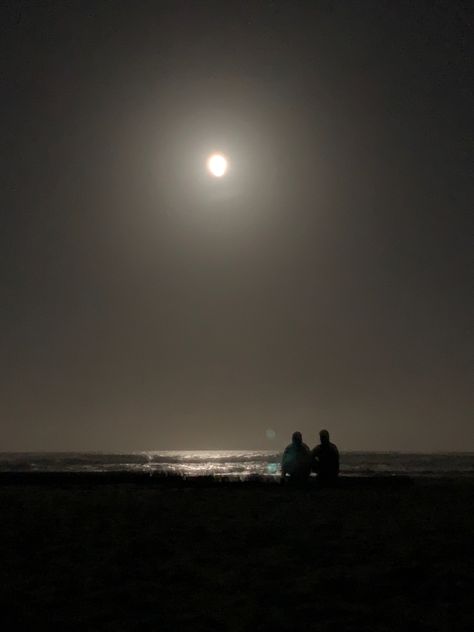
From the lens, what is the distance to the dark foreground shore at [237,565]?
5.91 metres

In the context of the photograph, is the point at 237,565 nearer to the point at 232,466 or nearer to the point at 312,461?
the point at 312,461

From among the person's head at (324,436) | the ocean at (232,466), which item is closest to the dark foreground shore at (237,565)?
the person's head at (324,436)

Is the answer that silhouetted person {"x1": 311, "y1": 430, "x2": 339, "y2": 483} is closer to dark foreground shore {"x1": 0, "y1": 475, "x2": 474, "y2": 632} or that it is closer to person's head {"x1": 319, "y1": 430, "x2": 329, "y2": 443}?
person's head {"x1": 319, "y1": 430, "x2": 329, "y2": 443}

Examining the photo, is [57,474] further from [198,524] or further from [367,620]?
[367,620]

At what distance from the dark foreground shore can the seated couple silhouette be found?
11.2 feet

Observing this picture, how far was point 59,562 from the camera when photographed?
27.0 feet

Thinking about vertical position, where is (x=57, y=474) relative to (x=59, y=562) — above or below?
above

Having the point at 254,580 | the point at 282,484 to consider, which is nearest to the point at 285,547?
the point at 254,580

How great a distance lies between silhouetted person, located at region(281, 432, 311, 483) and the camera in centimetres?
1842

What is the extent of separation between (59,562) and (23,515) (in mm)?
4833

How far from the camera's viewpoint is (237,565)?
8.02 metres

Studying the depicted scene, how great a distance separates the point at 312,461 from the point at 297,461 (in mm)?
448

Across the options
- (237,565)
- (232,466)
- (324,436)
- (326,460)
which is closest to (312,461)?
(326,460)

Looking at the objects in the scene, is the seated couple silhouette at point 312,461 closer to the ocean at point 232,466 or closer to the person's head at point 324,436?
the person's head at point 324,436
